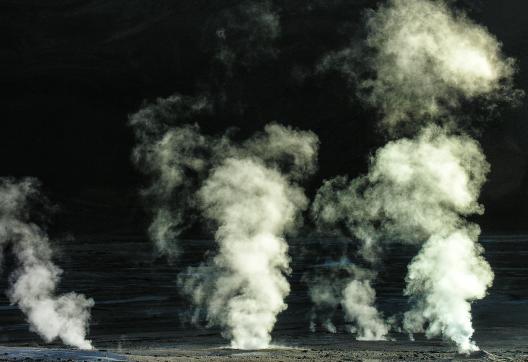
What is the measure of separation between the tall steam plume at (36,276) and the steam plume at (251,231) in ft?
19.6

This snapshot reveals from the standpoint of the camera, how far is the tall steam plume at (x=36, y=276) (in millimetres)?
37531

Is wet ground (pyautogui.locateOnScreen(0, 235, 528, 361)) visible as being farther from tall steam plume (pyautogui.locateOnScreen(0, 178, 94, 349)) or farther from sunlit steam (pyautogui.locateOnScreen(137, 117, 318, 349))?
sunlit steam (pyautogui.locateOnScreen(137, 117, 318, 349))

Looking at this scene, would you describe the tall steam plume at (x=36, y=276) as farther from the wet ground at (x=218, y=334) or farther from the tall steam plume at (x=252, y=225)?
the tall steam plume at (x=252, y=225)

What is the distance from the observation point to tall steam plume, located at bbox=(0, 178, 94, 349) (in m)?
37.5

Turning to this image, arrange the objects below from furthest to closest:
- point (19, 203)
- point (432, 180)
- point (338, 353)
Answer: point (19, 203) → point (432, 180) → point (338, 353)

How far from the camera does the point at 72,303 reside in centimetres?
3931

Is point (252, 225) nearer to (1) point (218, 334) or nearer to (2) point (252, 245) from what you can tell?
(2) point (252, 245)

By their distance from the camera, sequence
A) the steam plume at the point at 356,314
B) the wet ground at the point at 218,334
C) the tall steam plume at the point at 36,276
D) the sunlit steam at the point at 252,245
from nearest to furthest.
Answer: the wet ground at the point at 218,334 < the sunlit steam at the point at 252,245 < the tall steam plume at the point at 36,276 < the steam plume at the point at 356,314

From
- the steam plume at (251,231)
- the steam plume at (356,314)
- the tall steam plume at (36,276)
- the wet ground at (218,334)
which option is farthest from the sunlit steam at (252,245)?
the tall steam plume at (36,276)

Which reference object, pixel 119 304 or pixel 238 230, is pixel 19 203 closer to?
pixel 238 230

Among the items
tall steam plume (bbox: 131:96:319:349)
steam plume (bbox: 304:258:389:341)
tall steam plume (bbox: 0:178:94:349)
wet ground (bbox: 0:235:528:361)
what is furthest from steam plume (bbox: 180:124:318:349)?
tall steam plume (bbox: 0:178:94:349)

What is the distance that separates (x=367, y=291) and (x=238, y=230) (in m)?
28.6

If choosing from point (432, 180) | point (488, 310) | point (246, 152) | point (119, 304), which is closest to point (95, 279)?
point (119, 304)

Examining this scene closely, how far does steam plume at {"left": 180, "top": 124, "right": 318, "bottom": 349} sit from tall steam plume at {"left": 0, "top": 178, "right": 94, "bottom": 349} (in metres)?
5.98
